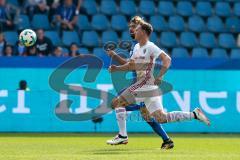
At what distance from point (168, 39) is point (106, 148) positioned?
10.2 meters

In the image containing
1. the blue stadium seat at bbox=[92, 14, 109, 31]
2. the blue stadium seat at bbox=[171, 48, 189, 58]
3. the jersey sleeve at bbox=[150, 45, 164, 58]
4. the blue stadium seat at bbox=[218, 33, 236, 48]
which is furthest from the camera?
the blue stadium seat at bbox=[218, 33, 236, 48]

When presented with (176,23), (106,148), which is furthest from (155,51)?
(176,23)

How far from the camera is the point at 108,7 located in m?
23.0

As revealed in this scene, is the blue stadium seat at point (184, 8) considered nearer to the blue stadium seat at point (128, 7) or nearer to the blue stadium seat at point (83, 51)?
the blue stadium seat at point (128, 7)

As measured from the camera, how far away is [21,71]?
18.5m

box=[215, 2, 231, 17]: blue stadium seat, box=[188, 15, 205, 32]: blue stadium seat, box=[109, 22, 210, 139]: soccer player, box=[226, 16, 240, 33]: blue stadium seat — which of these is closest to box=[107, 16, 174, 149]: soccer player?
box=[109, 22, 210, 139]: soccer player

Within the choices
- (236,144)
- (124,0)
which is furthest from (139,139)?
(124,0)

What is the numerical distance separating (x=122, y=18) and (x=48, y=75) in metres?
5.06

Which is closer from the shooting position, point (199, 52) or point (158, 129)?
point (158, 129)

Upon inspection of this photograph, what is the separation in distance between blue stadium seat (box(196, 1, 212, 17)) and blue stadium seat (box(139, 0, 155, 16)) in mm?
1547

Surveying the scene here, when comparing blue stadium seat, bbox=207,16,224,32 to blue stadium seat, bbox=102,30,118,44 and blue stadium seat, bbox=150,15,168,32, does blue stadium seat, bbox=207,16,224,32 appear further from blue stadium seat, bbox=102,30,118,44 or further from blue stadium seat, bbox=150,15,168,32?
blue stadium seat, bbox=102,30,118,44

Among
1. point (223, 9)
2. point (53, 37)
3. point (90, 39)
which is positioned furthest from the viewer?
point (223, 9)

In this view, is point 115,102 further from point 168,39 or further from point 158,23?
point 158,23

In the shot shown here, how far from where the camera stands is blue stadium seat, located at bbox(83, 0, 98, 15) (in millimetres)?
22781
